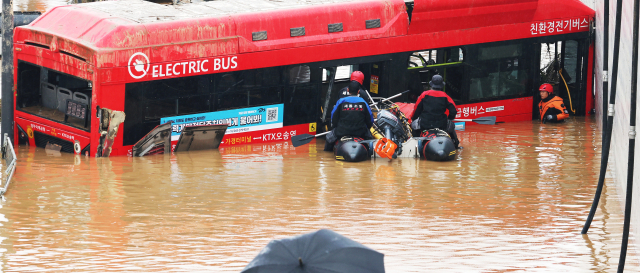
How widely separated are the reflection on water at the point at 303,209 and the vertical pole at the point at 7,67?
0.57m

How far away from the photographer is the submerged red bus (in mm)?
13445

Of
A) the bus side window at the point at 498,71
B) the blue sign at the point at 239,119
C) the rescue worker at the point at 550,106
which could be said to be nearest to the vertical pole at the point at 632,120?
the blue sign at the point at 239,119

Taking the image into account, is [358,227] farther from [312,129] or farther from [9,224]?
[312,129]

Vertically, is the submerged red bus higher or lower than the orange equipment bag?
higher

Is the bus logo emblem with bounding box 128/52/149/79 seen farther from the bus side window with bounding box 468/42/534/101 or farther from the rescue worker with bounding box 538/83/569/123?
the rescue worker with bounding box 538/83/569/123

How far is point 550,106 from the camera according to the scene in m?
17.2

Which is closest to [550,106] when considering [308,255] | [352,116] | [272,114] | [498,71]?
[498,71]

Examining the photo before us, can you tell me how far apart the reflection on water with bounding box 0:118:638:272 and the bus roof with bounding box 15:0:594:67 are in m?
1.71

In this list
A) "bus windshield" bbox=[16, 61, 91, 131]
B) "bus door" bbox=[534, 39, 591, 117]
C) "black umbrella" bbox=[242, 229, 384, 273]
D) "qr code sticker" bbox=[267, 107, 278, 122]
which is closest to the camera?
"black umbrella" bbox=[242, 229, 384, 273]

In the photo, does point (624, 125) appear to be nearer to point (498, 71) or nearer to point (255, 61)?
point (255, 61)

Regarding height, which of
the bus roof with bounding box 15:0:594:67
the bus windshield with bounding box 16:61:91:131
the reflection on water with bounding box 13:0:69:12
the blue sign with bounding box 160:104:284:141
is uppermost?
the reflection on water with bounding box 13:0:69:12

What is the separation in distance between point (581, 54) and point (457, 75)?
2.95 m

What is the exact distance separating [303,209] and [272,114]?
13.7 ft

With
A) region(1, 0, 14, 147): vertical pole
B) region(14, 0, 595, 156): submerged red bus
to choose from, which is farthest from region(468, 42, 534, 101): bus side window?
region(1, 0, 14, 147): vertical pole
